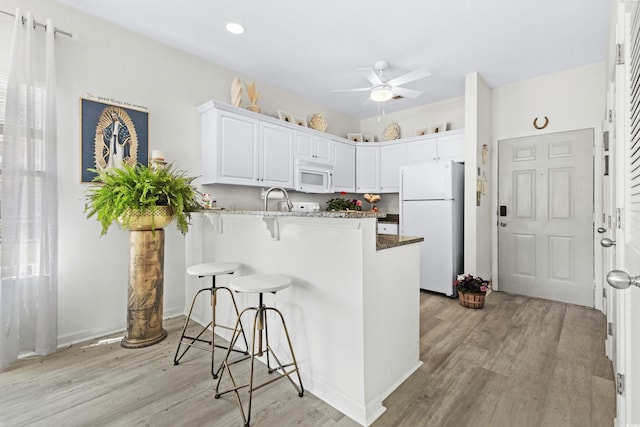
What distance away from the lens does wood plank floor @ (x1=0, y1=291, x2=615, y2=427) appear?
1.60m

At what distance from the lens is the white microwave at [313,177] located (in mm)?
3972

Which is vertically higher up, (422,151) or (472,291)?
(422,151)

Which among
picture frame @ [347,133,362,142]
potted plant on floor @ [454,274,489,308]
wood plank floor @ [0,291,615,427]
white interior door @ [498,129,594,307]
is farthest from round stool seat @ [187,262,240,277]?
white interior door @ [498,129,594,307]

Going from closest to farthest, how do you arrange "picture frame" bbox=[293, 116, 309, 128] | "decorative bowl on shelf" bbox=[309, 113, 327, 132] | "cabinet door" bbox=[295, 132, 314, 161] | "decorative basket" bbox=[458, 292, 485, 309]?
"decorative basket" bbox=[458, 292, 485, 309] < "cabinet door" bbox=[295, 132, 314, 161] < "picture frame" bbox=[293, 116, 309, 128] < "decorative bowl on shelf" bbox=[309, 113, 327, 132]

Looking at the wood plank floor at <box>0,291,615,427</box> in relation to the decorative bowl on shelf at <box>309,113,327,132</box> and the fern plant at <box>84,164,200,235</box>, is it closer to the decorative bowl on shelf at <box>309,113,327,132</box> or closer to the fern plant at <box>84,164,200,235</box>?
the fern plant at <box>84,164,200,235</box>

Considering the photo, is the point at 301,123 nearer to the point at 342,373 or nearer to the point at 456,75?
the point at 456,75

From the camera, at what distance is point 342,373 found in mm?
1686

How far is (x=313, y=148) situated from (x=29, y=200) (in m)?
2.98

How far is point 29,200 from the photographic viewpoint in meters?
2.17

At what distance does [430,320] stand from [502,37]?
282 cm

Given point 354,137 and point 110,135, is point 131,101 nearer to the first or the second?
point 110,135

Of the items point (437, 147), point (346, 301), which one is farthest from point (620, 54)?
point (437, 147)

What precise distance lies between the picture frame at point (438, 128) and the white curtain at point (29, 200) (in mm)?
4375

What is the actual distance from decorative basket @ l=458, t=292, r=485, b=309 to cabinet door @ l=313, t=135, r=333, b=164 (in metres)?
2.51
